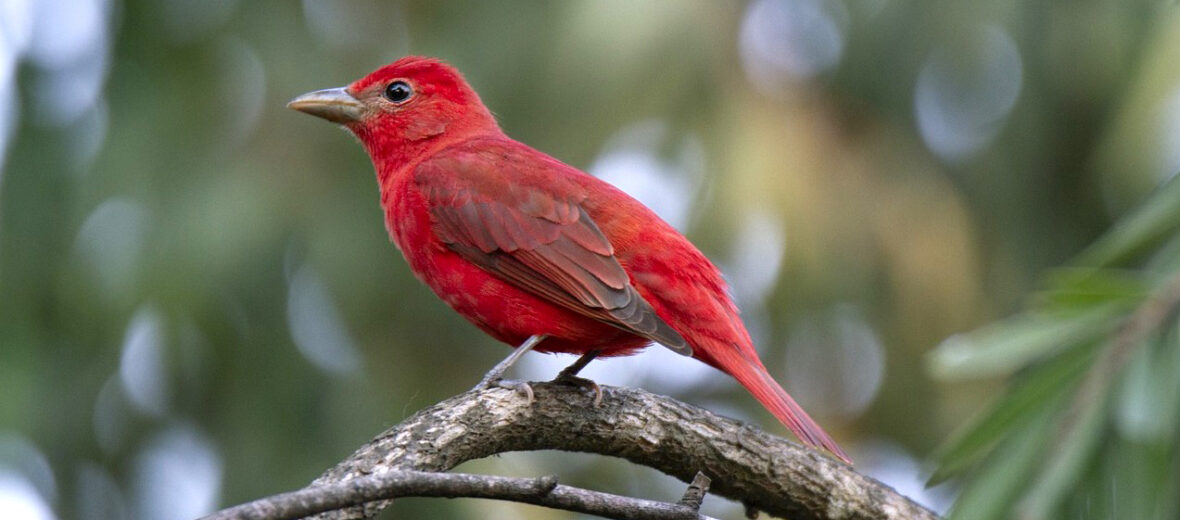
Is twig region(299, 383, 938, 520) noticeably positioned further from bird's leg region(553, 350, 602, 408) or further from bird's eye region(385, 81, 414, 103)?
bird's eye region(385, 81, 414, 103)

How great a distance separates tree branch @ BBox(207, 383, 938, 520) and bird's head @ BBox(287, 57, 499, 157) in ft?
5.57

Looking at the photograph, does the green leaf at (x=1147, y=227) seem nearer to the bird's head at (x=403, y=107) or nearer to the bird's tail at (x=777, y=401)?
the bird's tail at (x=777, y=401)

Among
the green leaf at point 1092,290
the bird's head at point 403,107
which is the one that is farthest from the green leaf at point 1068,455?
the bird's head at point 403,107

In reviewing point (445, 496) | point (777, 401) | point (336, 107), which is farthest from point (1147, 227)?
point (336, 107)

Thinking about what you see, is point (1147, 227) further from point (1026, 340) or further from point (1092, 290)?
point (1026, 340)

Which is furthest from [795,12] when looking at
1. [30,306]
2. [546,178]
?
[30,306]

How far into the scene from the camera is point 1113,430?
2.15m

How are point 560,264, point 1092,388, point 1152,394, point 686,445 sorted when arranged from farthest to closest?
1. point 560,264
2. point 686,445
3. point 1092,388
4. point 1152,394

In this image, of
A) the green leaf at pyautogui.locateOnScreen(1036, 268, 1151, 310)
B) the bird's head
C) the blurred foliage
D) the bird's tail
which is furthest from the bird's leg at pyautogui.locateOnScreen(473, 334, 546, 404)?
the green leaf at pyautogui.locateOnScreen(1036, 268, 1151, 310)

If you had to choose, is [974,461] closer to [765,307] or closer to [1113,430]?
[1113,430]

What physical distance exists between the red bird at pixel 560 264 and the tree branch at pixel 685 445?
0.21m

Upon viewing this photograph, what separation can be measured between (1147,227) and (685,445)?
1419 mm

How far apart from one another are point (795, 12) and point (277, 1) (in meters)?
3.26

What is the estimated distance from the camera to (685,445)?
10.6ft
